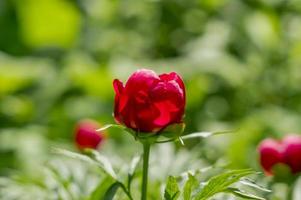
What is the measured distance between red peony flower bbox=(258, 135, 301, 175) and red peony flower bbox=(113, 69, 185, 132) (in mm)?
343

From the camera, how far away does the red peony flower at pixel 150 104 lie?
114cm

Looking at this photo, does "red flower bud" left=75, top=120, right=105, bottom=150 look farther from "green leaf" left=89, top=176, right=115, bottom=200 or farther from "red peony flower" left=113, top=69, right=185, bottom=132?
"red peony flower" left=113, top=69, right=185, bottom=132

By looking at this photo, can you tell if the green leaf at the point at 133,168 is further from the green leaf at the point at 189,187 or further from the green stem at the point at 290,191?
the green stem at the point at 290,191

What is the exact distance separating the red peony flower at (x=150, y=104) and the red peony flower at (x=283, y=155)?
0.34m

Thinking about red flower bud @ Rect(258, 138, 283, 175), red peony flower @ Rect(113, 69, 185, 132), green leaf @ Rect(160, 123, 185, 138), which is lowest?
red flower bud @ Rect(258, 138, 283, 175)

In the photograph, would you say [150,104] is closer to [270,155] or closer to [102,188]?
[102,188]

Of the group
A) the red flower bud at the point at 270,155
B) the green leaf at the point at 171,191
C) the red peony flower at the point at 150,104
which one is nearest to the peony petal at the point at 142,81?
the red peony flower at the point at 150,104

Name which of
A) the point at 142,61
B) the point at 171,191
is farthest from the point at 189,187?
the point at 142,61

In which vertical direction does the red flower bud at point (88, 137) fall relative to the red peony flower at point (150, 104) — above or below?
below

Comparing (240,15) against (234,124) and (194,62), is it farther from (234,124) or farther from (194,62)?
(234,124)

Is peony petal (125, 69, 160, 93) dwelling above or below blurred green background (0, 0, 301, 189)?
above

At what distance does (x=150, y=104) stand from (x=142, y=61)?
247 centimetres

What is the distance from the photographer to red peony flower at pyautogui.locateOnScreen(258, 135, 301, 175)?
56.9 inches

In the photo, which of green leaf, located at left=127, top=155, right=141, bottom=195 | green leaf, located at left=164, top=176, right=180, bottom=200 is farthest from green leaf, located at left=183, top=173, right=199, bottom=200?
green leaf, located at left=127, top=155, right=141, bottom=195
